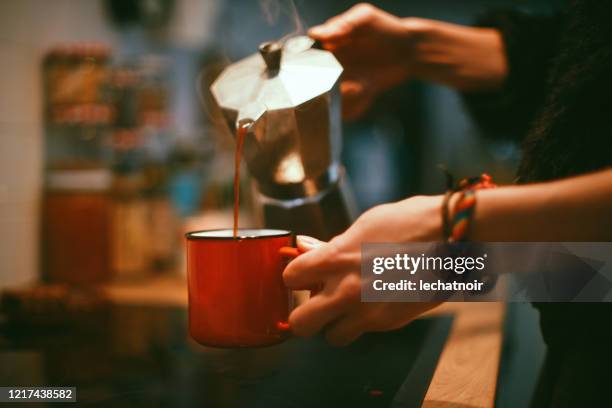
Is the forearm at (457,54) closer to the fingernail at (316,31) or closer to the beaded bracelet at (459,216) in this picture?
the fingernail at (316,31)

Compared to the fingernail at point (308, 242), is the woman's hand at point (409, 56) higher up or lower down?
higher up

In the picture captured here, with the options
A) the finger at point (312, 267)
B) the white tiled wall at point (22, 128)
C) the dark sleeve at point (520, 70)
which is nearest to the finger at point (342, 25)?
the dark sleeve at point (520, 70)

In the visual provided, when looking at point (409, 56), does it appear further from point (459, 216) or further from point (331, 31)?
point (459, 216)

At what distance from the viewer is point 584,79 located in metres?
0.42

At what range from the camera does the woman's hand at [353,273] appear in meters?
0.39

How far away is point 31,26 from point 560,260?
3.22 ft

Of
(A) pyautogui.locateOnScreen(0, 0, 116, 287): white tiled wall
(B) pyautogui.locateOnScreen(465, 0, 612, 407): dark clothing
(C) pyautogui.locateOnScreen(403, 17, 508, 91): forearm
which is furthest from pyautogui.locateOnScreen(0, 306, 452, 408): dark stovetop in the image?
(C) pyautogui.locateOnScreen(403, 17, 508, 91): forearm

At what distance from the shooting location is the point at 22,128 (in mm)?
1018

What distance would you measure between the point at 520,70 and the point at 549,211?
47 cm

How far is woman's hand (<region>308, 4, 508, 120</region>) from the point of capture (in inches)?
29.3

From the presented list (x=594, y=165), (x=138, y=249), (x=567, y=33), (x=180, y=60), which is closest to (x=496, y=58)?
(x=567, y=33)

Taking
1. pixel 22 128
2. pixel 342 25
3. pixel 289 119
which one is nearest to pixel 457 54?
pixel 342 25

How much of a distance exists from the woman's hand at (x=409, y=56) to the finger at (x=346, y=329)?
1.27 ft

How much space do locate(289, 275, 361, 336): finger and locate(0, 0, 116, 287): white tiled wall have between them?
0.73 metres
